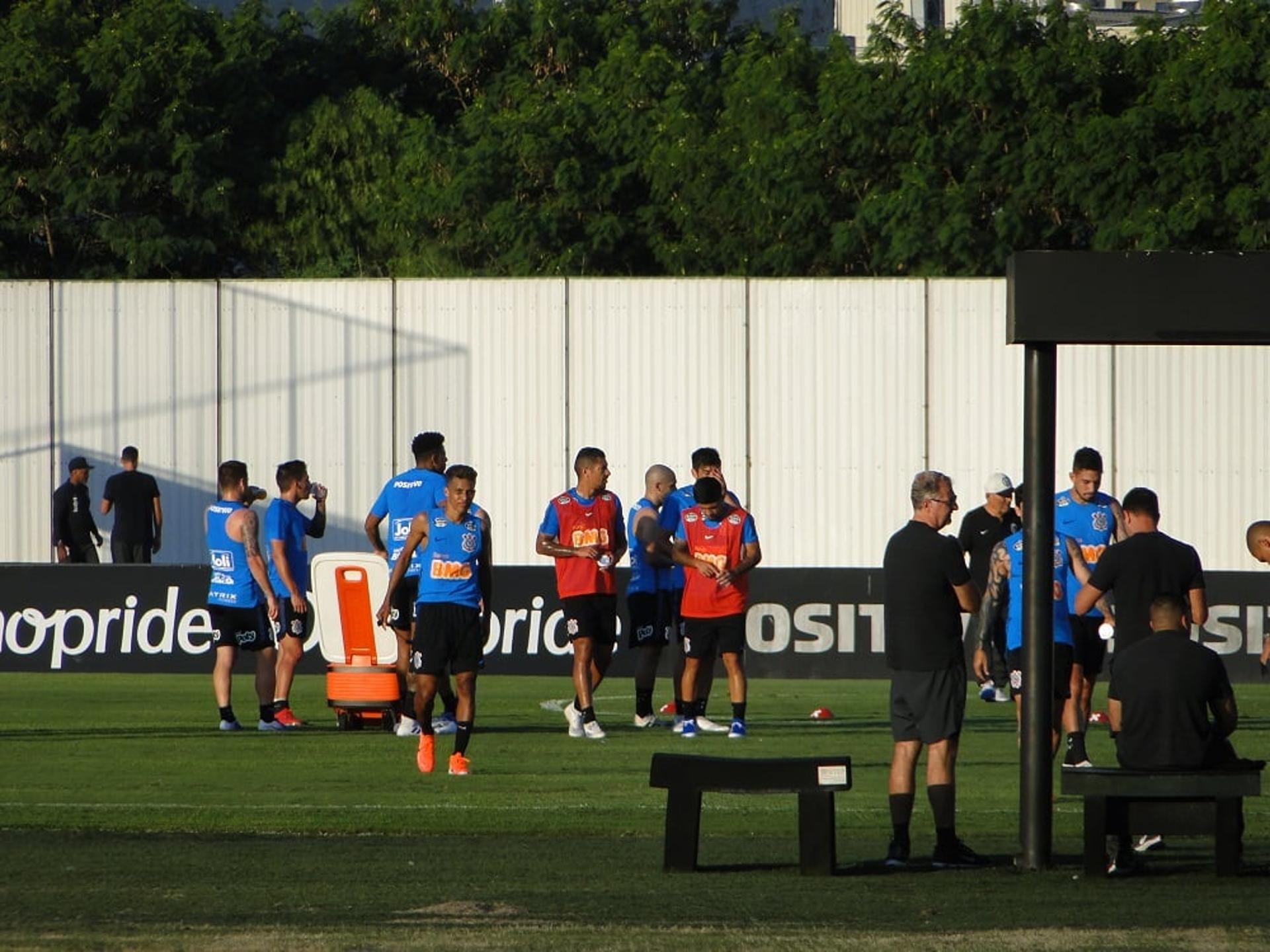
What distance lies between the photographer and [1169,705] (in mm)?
10211

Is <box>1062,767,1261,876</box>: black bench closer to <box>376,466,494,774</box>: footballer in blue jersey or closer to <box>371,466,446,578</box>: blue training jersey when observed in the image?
<box>376,466,494,774</box>: footballer in blue jersey

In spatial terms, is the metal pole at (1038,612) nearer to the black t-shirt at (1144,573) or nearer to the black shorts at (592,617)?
the black t-shirt at (1144,573)

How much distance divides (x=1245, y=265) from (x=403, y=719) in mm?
8702

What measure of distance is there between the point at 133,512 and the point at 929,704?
2039 centimetres

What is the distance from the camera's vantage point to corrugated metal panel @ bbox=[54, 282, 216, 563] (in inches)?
1243

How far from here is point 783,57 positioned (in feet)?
142

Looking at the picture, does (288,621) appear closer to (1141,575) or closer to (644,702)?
(644,702)

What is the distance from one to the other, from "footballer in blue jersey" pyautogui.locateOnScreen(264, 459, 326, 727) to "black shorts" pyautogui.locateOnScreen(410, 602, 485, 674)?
298cm

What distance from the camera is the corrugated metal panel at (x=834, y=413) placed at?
100ft

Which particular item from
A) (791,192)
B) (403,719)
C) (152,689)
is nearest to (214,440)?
(152,689)

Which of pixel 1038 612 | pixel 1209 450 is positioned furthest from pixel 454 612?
pixel 1209 450

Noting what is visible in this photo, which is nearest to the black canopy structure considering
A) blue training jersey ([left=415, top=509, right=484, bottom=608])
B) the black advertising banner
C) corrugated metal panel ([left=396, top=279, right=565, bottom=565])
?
blue training jersey ([left=415, top=509, right=484, bottom=608])

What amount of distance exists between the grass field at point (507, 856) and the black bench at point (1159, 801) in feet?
0.80

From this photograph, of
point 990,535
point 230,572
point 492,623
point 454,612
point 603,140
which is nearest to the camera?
point 454,612
